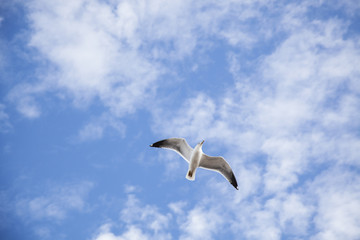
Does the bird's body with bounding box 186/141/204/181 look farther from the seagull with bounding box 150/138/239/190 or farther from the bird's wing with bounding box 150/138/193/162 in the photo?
the bird's wing with bounding box 150/138/193/162

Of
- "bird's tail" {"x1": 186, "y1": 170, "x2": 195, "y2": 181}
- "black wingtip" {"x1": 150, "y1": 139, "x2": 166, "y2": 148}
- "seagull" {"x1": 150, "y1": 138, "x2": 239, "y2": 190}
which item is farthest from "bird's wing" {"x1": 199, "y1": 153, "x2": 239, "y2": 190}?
"black wingtip" {"x1": 150, "y1": 139, "x2": 166, "y2": 148}

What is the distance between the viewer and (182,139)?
13977mm

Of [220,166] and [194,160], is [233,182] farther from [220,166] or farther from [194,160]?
[194,160]

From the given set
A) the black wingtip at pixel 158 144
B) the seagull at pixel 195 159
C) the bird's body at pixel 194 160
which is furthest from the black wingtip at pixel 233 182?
the black wingtip at pixel 158 144

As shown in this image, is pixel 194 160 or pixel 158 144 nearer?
pixel 194 160

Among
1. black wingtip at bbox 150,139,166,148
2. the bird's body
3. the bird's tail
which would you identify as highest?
black wingtip at bbox 150,139,166,148

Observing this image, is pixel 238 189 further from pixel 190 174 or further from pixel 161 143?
pixel 161 143

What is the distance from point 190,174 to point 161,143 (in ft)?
6.57

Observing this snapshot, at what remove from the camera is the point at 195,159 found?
13812 mm

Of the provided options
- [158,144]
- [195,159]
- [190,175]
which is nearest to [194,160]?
[195,159]

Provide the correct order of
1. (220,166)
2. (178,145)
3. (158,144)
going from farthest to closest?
(220,166), (178,145), (158,144)

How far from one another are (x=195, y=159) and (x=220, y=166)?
4.87 feet

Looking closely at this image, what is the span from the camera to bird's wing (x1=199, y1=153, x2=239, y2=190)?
46.8ft

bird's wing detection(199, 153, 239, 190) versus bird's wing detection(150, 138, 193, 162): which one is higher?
bird's wing detection(150, 138, 193, 162)
